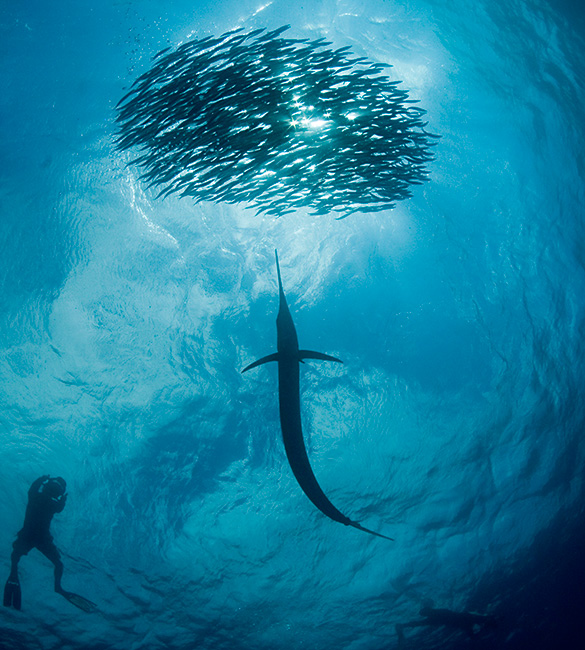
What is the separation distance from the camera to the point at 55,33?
26.3 ft

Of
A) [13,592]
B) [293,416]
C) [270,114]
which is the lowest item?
[13,592]

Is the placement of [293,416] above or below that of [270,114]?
below

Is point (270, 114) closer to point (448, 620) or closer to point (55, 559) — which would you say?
point (55, 559)

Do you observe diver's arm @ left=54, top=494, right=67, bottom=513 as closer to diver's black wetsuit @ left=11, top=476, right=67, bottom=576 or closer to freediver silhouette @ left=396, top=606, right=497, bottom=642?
diver's black wetsuit @ left=11, top=476, right=67, bottom=576

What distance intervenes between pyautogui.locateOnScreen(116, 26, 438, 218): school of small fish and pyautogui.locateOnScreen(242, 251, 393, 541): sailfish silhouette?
2225mm

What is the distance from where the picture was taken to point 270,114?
5.29 m

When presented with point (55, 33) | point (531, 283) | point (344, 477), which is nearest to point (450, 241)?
point (531, 283)

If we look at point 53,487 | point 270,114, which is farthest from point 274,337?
point 270,114

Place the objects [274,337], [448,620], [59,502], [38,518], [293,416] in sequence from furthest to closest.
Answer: [448,620] < [274,337] < [59,502] < [38,518] < [293,416]

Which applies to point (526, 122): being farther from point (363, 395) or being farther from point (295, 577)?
point (295, 577)

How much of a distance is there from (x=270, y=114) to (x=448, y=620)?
20.4 metres

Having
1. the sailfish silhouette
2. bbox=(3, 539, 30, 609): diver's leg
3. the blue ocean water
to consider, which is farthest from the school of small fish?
bbox=(3, 539, 30, 609): diver's leg

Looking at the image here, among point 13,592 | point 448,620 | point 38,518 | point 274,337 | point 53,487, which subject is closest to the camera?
point 13,592

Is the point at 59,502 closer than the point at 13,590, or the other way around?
the point at 13,590
